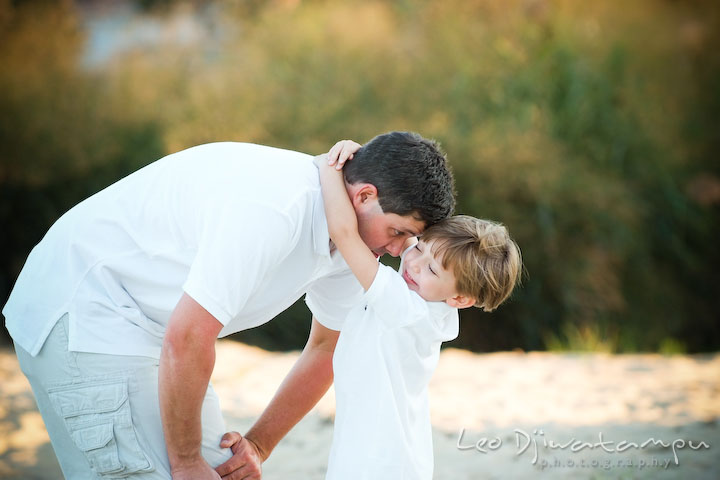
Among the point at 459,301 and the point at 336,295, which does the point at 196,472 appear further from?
the point at 459,301

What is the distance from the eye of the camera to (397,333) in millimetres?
2156

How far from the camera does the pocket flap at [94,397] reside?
6.34 feet

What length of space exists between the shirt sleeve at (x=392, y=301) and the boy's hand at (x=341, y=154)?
31 cm

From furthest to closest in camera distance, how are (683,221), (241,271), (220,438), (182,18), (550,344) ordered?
(182,18), (683,221), (550,344), (220,438), (241,271)

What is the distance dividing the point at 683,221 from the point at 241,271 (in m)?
6.72

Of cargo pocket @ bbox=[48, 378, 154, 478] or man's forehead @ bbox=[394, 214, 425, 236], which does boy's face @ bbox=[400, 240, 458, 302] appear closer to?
man's forehead @ bbox=[394, 214, 425, 236]

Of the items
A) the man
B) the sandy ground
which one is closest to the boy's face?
the man

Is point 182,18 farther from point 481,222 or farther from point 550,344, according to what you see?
point 481,222

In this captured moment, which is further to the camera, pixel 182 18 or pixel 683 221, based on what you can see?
pixel 182 18

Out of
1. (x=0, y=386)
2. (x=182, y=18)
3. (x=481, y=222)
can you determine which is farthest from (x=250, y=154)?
(x=182, y=18)

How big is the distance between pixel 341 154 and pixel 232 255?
493 millimetres

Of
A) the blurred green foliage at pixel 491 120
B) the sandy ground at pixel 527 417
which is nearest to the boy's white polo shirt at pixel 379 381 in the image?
the sandy ground at pixel 527 417

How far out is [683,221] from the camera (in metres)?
7.57

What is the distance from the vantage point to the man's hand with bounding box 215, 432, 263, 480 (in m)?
2.16
